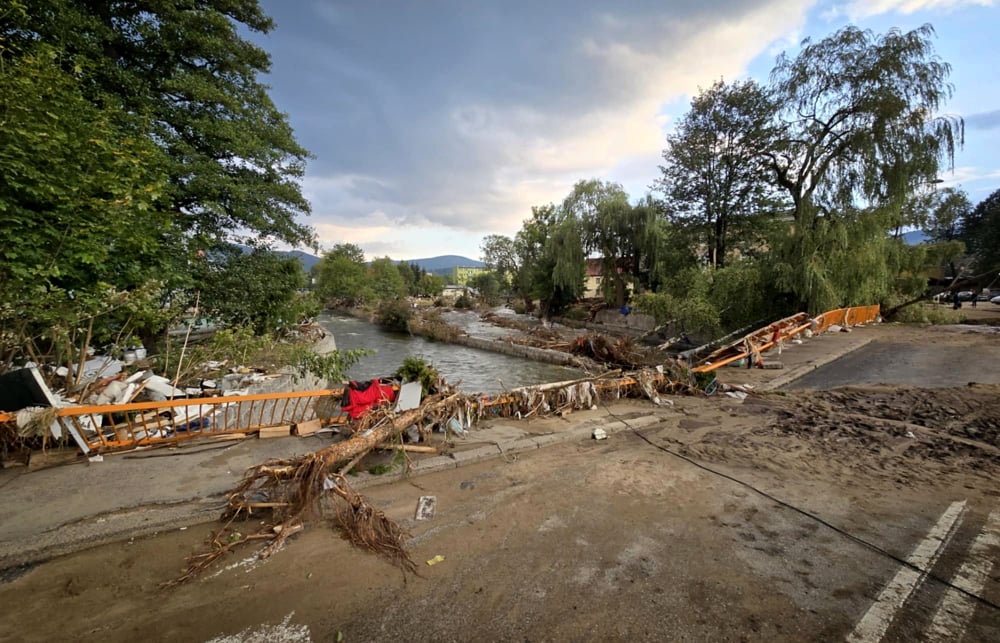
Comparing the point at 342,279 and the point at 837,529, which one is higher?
the point at 342,279

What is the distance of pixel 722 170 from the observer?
71.3 ft

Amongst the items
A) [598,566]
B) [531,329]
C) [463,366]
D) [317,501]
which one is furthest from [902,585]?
[531,329]

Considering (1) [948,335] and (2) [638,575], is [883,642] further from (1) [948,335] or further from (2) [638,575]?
(1) [948,335]

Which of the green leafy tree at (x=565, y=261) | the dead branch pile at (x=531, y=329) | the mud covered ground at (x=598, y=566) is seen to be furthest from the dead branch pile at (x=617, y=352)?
the green leafy tree at (x=565, y=261)

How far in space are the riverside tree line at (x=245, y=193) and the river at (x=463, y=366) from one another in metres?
5.10

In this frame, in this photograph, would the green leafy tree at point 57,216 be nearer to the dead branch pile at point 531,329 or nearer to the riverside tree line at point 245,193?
the riverside tree line at point 245,193

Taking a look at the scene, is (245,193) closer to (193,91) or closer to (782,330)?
(193,91)

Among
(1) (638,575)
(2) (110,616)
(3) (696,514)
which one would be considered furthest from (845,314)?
(2) (110,616)

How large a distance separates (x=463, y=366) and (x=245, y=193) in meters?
10.6

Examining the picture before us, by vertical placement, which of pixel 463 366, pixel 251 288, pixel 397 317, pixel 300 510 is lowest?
pixel 463 366

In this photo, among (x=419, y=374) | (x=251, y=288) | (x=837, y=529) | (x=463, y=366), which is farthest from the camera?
(x=463, y=366)

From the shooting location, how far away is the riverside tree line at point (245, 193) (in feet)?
15.2

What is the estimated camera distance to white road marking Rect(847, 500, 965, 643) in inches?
85.7

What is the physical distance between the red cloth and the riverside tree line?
294 centimetres
